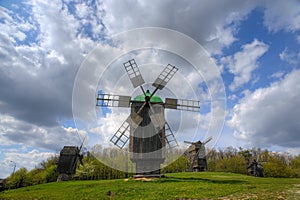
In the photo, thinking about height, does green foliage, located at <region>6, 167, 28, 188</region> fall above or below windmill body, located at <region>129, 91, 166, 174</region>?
below

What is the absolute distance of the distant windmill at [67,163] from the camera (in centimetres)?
4266

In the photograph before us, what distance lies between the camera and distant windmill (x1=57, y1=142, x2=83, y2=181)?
140 ft

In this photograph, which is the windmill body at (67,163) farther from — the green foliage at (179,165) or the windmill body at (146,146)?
the green foliage at (179,165)

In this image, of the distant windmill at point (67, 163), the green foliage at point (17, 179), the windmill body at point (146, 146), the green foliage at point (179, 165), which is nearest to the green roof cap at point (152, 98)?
the windmill body at point (146, 146)

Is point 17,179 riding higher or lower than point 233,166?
lower

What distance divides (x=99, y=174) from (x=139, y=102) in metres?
40.4

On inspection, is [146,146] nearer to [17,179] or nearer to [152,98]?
[152,98]

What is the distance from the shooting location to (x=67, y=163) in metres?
43.5

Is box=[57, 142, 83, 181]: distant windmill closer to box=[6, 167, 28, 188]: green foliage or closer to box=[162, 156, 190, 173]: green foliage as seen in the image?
box=[6, 167, 28, 188]: green foliage

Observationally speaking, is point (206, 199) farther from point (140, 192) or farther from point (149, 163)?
point (149, 163)

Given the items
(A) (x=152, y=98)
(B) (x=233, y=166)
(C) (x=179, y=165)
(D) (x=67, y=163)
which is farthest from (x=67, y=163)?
(B) (x=233, y=166)

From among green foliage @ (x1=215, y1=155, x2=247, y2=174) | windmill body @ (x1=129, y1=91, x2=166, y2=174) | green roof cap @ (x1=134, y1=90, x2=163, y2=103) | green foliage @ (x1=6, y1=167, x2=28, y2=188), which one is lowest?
green foliage @ (x1=6, y1=167, x2=28, y2=188)

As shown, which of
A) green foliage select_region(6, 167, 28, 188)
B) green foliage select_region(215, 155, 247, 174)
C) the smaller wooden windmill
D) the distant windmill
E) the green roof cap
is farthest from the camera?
green foliage select_region(215, 155, 247, 174)

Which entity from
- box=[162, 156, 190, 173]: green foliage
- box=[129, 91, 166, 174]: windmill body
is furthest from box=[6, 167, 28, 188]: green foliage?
box=[129, 91, 166, 174]: windmill body
